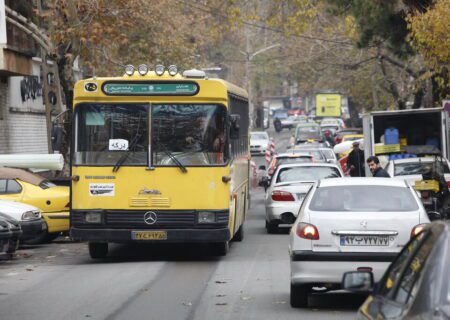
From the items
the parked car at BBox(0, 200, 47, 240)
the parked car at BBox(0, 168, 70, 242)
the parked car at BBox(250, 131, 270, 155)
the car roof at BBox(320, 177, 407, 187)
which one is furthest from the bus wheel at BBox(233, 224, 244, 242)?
the parked car at BBox(250, 131, 270, 155)

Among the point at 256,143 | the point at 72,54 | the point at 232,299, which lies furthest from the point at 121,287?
the point at 256,143

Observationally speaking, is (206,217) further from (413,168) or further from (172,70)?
(413,168)

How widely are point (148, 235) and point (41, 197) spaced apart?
550cm

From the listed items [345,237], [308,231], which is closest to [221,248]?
[308,231]

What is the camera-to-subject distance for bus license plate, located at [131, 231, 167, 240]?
17.7 meters

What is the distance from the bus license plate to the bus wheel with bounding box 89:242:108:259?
4.68 ft

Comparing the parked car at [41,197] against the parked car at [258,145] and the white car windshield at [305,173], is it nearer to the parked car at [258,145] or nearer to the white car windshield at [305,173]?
the white car windshield at [305,173]

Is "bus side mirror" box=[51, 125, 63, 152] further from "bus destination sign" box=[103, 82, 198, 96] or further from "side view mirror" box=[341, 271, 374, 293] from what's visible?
"side view mirror" box=[341, 271, 374, 293]

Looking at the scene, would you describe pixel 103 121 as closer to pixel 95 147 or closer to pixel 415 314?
pixel 95 147

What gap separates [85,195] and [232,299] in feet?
16.0

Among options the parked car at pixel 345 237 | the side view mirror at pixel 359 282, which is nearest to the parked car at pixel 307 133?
the parked car at pixel 345 237

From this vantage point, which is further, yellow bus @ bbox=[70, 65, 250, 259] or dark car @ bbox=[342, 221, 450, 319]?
yellow bus @ bbox=[70, 65, 250, 259]

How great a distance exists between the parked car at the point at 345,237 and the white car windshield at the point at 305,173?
11.8 metres

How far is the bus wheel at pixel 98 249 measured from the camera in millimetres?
19031
